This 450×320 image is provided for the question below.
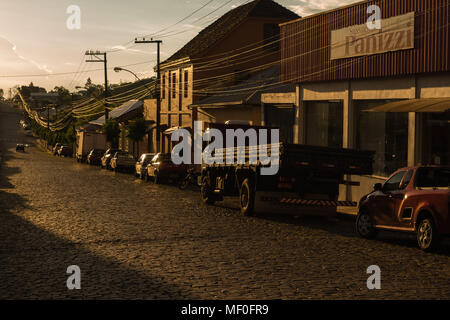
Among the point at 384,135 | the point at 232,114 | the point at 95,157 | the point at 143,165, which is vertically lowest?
the point at 143,165

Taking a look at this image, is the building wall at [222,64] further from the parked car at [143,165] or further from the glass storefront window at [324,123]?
the glass storefront window at [324,123]

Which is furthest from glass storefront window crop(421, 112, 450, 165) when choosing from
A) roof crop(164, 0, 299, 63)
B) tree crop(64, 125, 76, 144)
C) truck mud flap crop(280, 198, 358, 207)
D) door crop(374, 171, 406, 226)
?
tree crop(64, 125, 76, 144)

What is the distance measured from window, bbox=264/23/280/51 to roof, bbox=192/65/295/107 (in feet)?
11.5

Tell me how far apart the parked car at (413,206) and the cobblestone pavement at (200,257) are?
0.40 m

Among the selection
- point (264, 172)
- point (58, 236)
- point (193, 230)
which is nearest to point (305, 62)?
point (264, 172)

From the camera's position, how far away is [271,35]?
5338 centimetres

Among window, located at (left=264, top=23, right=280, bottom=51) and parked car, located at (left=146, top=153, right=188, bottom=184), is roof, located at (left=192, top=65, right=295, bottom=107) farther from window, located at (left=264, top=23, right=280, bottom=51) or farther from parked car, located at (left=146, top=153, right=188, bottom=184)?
parked car, located at (left=146, top=153, right=188, bottom=184)

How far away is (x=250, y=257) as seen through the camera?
1151 centimetres

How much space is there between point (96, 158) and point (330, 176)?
47.5m

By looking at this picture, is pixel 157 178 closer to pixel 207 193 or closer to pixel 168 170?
pixel 168 170

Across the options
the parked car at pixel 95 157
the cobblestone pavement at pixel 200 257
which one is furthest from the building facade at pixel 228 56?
the cobblestone pavement at pixel 200 257

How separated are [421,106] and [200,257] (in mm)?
10945

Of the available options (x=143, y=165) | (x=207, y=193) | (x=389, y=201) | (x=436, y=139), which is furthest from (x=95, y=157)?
(x=389, y=201)

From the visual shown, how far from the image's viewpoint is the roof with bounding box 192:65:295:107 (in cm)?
3849
